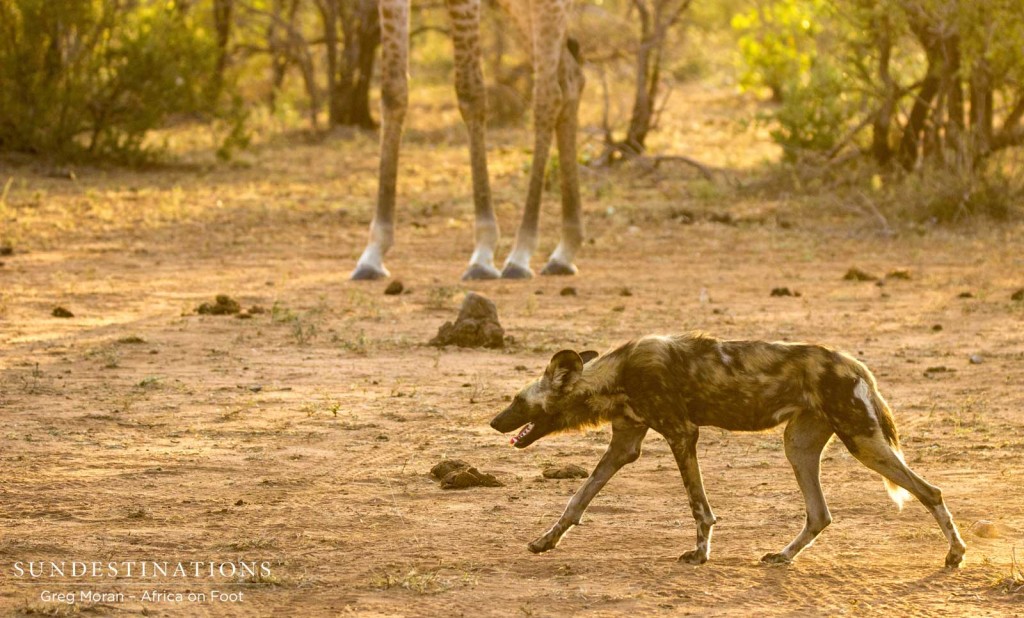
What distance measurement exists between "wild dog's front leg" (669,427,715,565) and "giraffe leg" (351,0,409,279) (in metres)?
5.69

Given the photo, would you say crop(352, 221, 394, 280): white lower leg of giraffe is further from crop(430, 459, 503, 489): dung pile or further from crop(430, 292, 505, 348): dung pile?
crop(430, 459, 503, 489): dung pile

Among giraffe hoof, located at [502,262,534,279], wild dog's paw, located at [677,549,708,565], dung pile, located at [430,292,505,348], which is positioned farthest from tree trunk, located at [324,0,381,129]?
wild dog's paw, located at [677,549,708,565]

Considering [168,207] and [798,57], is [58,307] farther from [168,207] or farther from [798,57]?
[798,57]

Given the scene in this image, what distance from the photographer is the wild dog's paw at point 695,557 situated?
175 inches

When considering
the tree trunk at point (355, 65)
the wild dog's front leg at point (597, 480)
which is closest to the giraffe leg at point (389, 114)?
the wild dog's front leg at point (597, 480)

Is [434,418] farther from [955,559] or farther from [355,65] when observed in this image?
[355,65]

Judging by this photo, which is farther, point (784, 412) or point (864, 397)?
point (784, 412)

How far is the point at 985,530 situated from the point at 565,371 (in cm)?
150

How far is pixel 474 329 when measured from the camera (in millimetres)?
7934

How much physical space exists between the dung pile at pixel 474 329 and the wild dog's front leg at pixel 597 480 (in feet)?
10.9

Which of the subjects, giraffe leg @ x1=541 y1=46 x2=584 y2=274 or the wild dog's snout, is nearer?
the wild dog's snout

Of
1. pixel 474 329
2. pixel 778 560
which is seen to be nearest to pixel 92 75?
pixel 474 329

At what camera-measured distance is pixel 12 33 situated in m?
15.2

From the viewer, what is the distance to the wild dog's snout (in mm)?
4625
